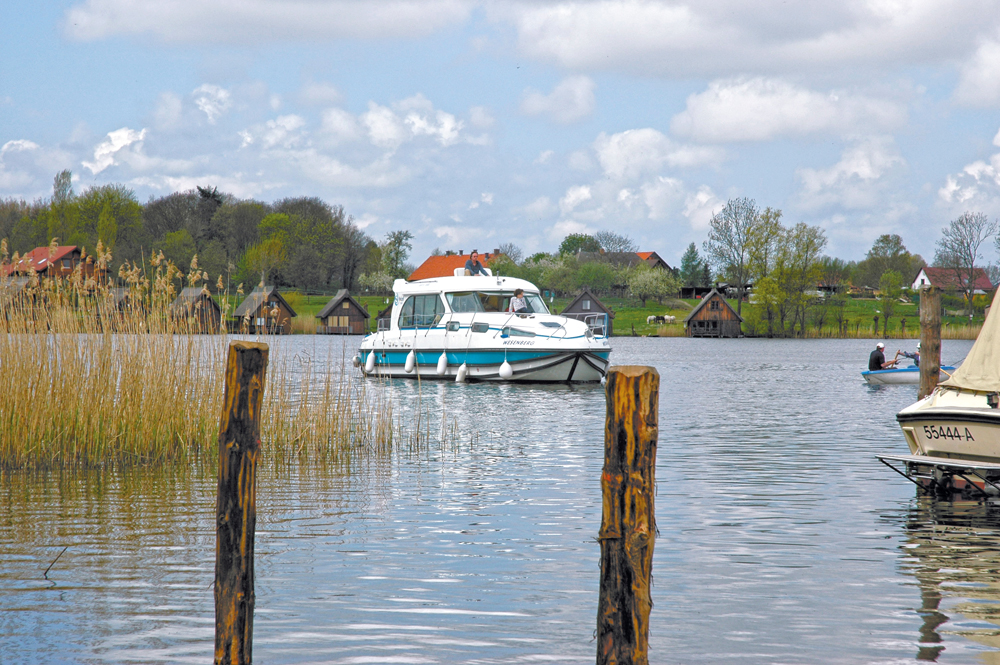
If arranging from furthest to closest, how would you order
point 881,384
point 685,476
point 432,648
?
1. point 881,384
2. point 685,476
3. point 432,648

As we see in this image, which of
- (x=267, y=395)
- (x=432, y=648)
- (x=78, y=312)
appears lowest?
(x=432, y=648)

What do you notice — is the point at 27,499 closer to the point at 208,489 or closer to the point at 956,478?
the point at 208,489

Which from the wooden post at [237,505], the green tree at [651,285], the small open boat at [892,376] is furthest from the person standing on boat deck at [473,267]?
the green tree at [651,285]

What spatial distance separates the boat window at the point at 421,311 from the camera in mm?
28172

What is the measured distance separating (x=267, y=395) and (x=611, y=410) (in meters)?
9.10

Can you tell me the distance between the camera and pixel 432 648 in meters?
5.81

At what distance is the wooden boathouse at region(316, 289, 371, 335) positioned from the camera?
9075 cm

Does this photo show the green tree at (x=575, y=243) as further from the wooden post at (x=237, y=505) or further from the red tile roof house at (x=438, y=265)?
the wooden post at (x=237, y=505)

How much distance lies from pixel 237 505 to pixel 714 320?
290 ft

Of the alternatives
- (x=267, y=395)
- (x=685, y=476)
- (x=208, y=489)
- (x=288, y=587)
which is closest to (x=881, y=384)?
(x=685, y=476)

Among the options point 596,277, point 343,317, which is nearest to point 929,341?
point 343,317

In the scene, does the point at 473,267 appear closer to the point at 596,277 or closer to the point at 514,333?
the point at 514,333

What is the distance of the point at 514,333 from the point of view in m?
27.2

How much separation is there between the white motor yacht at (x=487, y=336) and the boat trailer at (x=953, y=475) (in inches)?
613
